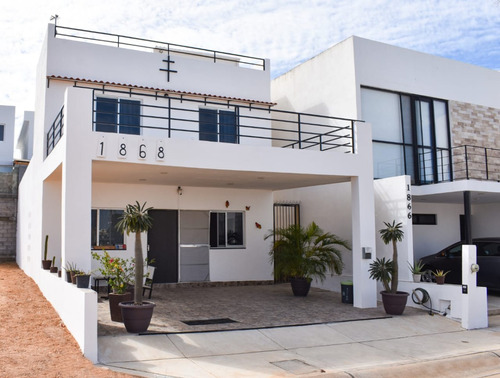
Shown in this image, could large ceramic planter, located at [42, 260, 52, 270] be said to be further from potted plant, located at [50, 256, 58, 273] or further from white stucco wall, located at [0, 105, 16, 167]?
white stucco wall, located at [0, 105, 16, 167]

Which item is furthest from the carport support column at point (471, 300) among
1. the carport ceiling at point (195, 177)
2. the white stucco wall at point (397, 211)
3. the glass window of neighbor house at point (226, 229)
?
the glass window of neighbor house at point (226, 229)

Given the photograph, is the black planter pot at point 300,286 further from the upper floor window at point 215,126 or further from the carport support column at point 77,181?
the carport support column at point 77,181

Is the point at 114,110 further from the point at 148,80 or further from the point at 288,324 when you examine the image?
the point at 288,324

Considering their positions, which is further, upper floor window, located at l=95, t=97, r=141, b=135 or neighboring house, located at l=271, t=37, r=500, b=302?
neighboring house, located at l=271, t=37, r=500, b=302

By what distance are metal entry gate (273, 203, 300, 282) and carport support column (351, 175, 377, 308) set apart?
472 cm

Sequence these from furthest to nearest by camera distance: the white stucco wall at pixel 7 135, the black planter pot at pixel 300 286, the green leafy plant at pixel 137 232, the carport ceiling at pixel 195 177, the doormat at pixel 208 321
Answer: the white stucco wall at pixel 7 135
the black planter pot at pixel 300 286
the carport ceiling at pixel 195 177
the doormat at pixel 208 321
the green leafy plant at pixel 137 232

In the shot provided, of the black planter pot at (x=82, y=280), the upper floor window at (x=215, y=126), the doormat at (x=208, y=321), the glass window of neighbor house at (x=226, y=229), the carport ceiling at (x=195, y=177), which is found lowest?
the doormat at (x=208, y=321)

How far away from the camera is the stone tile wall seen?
16719 millimetres

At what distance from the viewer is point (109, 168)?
11102 millimetres

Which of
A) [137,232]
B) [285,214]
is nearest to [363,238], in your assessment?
[285,214]

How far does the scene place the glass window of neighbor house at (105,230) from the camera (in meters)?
14.1

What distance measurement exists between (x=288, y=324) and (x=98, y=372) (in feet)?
14.1

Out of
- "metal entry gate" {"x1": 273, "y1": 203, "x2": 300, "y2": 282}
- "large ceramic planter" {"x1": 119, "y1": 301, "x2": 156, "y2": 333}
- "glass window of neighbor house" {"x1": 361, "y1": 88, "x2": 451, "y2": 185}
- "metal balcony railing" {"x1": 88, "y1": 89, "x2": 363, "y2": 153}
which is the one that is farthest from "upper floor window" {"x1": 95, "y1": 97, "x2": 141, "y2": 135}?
"glass window of neighbor house" {"x1": 361, "y1": 88, "x2": 451, "y2": 185}

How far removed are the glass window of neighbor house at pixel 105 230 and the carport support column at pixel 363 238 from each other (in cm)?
661
